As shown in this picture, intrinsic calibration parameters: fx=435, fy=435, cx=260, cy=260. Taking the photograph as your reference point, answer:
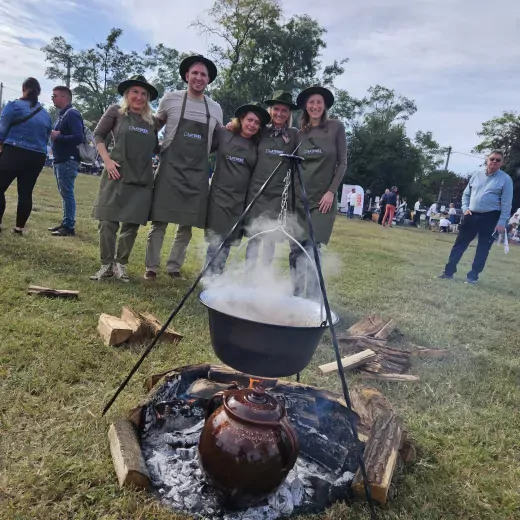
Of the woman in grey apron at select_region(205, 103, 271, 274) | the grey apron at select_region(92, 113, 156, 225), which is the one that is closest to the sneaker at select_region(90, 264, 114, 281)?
the grey apron at select_region(92, 113, 156, 225)

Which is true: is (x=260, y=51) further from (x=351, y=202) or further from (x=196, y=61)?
(x=196, y=61)

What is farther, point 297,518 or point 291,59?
point 291,59

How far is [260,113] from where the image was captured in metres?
4.17

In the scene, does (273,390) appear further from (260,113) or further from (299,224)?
(260,113)

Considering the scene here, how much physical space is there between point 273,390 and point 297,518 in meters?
0.86

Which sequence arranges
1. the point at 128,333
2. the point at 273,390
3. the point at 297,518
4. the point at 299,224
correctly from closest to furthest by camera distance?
the point at 297,518, the point at 273,390, the point at 128,333, the point at 299,224

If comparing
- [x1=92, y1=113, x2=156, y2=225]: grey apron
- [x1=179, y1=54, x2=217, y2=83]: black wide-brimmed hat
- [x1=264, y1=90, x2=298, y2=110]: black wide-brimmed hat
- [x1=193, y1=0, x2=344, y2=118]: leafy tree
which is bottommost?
[x1=92, y1=113, x2=156, y2=225]: grey apron

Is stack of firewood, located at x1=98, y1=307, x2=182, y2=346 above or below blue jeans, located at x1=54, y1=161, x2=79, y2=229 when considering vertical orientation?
below

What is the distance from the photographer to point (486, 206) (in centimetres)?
667

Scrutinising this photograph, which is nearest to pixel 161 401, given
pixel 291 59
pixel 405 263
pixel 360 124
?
pixel 405 263

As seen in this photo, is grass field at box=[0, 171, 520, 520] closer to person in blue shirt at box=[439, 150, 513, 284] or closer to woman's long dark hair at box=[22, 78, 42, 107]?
person in blue shirt at box=[439, 150, 513, 284]

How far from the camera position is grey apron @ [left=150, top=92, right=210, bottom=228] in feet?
13.9

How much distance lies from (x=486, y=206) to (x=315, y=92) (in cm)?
412

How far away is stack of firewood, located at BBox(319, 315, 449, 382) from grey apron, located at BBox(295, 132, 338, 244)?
0.93 metres
